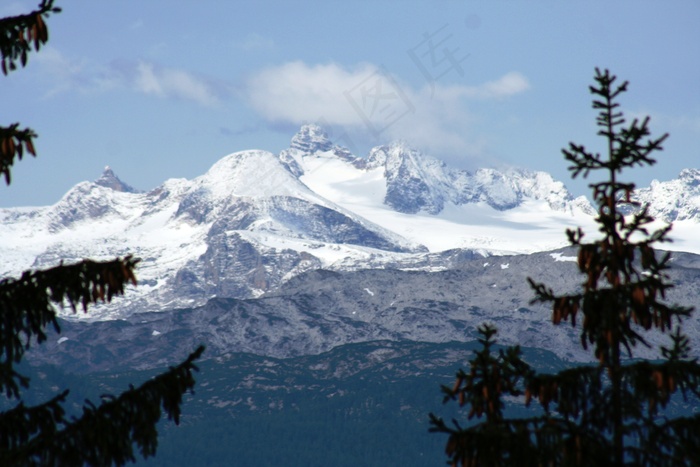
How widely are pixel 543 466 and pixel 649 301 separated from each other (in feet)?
12.7

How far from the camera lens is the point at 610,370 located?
23.4 metres

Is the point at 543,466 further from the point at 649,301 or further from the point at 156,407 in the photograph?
the point at 156,407

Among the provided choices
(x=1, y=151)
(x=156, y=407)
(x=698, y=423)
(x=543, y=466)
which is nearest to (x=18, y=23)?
(x=1, y=151)

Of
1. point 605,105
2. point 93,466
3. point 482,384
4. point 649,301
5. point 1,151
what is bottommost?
point 93,466

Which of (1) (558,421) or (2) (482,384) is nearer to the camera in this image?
(1) (558,421)

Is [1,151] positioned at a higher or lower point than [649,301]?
higher

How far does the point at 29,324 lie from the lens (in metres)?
23.5

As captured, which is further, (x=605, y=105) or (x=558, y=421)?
(x=605, y=105)

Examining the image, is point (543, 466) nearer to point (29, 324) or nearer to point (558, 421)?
point (558, 421)

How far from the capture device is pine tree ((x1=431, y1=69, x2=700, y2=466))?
74.1ft

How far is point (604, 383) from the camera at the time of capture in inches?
947

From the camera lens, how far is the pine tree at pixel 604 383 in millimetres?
22594

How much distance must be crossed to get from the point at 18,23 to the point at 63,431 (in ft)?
27.9

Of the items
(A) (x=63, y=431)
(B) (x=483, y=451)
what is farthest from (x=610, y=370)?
(A) (x=63, y=431)
